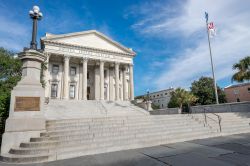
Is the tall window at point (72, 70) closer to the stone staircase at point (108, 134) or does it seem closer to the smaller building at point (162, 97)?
the stone staircase at point (108, 134)

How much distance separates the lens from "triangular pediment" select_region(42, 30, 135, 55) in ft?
107

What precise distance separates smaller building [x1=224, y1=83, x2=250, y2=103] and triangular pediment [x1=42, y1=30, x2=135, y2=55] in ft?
121

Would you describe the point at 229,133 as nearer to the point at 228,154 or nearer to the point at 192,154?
the point at 228,154

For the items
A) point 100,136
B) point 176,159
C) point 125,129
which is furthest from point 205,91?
point 176,159

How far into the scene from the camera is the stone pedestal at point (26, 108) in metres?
7.13

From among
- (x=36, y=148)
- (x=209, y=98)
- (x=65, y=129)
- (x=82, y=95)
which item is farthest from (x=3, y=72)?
(x=209, y=98)

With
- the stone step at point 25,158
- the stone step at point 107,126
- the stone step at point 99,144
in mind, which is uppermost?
the stone step at point 107,126

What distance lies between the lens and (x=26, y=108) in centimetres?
765

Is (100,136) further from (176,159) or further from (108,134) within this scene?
(176,159)

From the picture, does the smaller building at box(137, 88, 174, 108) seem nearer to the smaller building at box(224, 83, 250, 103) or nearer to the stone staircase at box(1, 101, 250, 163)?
the smaller building at box(224, 83, 250, 103)

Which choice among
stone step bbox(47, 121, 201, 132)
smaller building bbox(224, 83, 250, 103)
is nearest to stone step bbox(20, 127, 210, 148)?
stone step bbox(47, 121, 201, 132)

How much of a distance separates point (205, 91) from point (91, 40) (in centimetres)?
3387

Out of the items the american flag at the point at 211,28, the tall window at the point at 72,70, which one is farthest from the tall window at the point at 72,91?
the american flag at the point at 211,28

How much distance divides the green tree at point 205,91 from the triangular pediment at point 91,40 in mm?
24417
